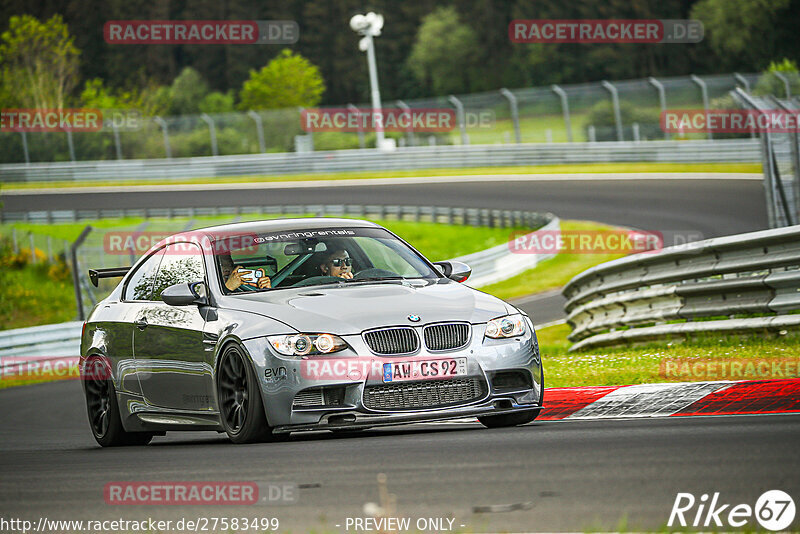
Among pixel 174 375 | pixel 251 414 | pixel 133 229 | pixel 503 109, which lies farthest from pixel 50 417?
pixel 503 109

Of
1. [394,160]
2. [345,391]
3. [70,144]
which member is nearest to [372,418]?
[345,391]

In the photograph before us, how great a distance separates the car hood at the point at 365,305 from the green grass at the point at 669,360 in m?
2.24

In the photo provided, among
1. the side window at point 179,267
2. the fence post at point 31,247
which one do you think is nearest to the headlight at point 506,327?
the side window at point 179,267

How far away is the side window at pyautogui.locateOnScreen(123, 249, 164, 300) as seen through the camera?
9539 millimetres

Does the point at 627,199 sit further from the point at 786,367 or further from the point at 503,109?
the point at 786,367

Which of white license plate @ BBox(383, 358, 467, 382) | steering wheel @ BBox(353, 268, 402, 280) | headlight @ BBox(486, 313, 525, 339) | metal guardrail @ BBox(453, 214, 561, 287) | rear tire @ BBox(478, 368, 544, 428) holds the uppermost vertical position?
steering wheel @ BBox(353, 268, 402, 280)

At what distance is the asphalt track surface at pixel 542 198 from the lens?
29812 mm

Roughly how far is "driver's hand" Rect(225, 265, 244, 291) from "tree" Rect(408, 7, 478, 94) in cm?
9597

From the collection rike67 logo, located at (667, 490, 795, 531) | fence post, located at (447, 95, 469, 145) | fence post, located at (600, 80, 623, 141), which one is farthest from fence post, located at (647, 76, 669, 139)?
rike67 logo, located at (667, 490, 795, 531)

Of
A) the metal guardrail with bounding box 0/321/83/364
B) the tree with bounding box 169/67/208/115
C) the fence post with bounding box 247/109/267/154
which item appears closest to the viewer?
the metal guardrail with bounding box 0/321/83/364

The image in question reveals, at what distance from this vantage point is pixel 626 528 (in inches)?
171

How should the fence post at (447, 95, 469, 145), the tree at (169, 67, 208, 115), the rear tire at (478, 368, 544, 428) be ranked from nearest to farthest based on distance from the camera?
the rear tire at (478, 368, 544, 428) < the fence post at (447, 95, 469, 145) < the tree at (169, 67, 208, 115)

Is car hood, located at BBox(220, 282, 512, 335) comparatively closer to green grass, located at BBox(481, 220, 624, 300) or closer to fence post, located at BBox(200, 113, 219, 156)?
green grass, located at BBox(481, 220, 624, 300)

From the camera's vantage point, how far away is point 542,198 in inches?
1502
